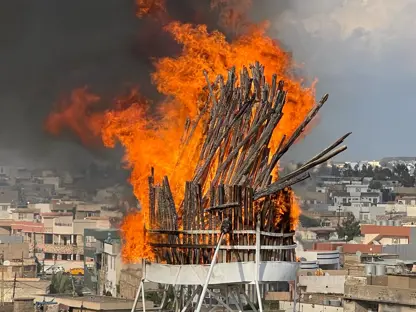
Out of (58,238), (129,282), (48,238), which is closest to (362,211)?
(48,238)

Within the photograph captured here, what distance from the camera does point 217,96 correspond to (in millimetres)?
32312

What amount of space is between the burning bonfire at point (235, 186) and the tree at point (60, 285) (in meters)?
49.0

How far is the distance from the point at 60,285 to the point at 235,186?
54490 millimetres

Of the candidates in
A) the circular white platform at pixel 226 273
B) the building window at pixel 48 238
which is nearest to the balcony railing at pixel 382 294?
the circular white platform at pixel 226 273

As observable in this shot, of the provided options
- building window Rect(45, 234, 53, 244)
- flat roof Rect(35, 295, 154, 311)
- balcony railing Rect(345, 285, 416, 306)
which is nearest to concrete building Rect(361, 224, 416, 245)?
building window Rect(45, 234, 53, 244)

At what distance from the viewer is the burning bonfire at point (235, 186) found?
30.4 metres

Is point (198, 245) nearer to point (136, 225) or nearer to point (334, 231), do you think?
point (136, 225)

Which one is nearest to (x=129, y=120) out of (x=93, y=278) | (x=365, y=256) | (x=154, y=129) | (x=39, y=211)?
(x=154, y=129)

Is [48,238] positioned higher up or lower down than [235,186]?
higher up

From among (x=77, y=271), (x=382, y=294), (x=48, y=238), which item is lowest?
(x=382, y=294)

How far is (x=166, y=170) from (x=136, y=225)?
145cm

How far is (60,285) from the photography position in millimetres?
83562

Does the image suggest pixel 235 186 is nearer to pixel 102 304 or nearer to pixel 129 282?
pixel 102 304

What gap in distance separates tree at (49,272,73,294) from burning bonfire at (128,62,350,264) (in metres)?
49.0
